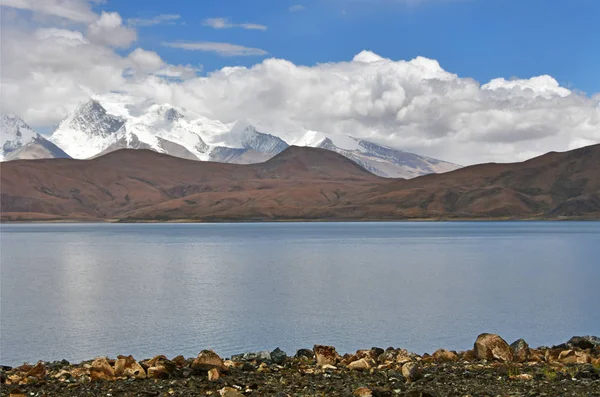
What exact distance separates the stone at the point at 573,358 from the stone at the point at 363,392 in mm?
8491

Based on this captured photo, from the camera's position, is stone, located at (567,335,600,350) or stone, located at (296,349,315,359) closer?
stone, located at (296,349,315,359)

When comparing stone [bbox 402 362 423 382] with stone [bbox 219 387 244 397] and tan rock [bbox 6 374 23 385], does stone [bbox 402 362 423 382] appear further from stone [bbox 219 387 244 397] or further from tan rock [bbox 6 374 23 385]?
tan rock [bbox 6 374 23 385]

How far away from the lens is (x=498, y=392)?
58.6ft

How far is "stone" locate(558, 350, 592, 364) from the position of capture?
22.7m

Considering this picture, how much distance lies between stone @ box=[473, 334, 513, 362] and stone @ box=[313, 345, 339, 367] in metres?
4.98

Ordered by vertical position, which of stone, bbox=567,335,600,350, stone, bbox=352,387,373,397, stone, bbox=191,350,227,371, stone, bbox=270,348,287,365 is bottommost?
stone, bbox=567,335,600,350

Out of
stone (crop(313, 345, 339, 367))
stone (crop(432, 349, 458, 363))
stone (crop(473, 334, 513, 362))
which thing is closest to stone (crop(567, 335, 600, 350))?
stone (crop(473, 334, 513, 362))

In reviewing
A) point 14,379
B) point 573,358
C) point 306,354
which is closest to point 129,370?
point 14,379

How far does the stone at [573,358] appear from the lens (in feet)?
74.3

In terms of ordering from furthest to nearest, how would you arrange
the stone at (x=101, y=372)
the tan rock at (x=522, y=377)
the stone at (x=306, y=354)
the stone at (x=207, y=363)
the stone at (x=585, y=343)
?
the stone at (x=585, y=343) < the stone at (x=306, y=354) < the stone at (x=207, y=363) < the stone at (x=101, y=372) < the tan rock at (x=522, y=377)

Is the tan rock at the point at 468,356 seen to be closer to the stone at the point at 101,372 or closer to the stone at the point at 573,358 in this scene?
the stone at the point at 573,358

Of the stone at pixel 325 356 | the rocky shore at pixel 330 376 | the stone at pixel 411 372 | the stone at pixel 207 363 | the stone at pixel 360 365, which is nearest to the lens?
the rocky shore at pixel 330 376

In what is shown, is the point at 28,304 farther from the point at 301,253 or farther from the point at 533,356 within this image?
the point at 301,253

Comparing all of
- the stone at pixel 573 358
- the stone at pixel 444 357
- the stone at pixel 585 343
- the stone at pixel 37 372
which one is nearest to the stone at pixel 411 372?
the stone at pixel 444 357
